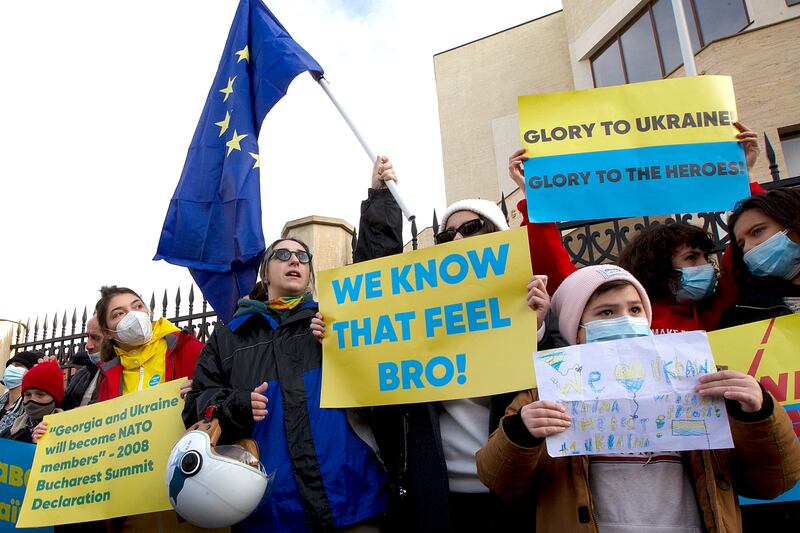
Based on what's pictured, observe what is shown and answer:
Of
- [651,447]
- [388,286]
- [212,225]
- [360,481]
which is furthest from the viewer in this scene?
[212,225]

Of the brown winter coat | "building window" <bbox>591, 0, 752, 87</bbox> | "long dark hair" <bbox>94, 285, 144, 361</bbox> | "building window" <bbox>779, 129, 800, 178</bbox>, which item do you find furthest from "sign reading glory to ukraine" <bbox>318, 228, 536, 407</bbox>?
"building window" <bbox>591, 0, 752, 87</bbox>

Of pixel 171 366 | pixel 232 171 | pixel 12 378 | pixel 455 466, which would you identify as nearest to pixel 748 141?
pixel 455 466

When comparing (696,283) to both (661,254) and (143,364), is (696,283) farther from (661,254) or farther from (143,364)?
(143,364)

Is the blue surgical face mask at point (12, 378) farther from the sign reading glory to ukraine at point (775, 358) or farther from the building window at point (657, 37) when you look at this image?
the building window at point (657, 37)

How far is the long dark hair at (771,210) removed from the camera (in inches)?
98.1

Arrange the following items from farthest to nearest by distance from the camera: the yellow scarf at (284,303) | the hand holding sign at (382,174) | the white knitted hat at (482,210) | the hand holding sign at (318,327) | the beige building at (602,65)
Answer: the beige building at (602,65), the hand holding sign at (382,174), the yellow scarf at (284,303), the white knitted hat at (482,210), the hand holding sign at (318,327)

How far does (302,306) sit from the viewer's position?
9.71ft

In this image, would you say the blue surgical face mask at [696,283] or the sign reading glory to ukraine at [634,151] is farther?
the sign reading glory to ukraine at [634,151]

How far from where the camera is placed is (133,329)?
3.42 m

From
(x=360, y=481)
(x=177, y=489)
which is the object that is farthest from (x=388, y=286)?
(x=177, y=489)

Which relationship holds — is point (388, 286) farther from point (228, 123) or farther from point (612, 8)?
point (612, 8)

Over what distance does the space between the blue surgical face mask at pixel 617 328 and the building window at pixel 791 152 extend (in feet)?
30.2

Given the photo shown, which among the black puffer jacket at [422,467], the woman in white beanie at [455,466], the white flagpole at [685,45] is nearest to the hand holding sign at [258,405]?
the black puffer jacket at [422,467]

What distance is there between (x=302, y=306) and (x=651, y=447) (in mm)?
1801
